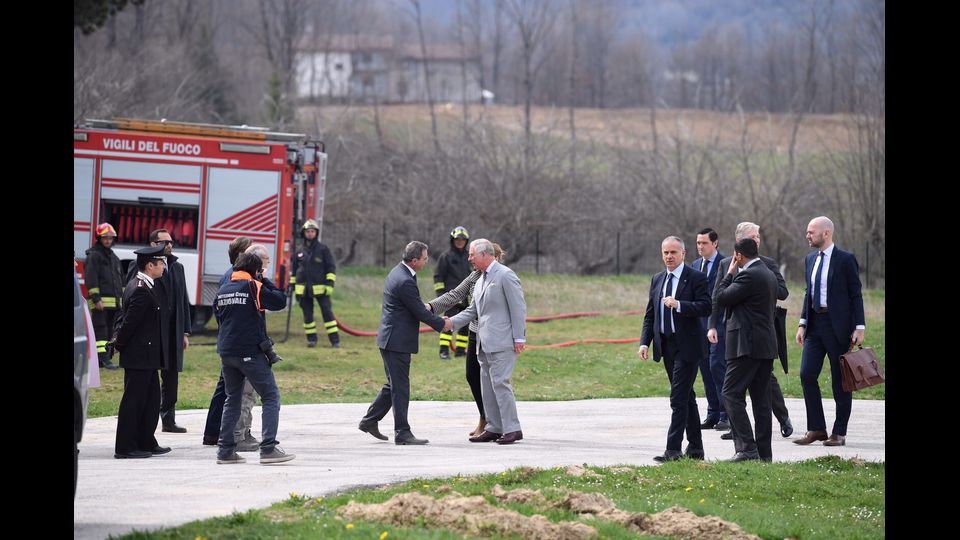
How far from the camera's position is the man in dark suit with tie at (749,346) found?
32.2ft

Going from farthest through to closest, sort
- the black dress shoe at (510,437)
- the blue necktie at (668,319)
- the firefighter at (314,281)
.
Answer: the firefighter at (314,281)
the black dress shoe at (510,437)
the blue necktie at (668,319)

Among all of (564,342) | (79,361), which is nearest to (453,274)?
(564,342)

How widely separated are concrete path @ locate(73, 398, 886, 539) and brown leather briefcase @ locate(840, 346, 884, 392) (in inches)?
24.3

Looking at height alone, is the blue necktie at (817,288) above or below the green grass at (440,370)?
above

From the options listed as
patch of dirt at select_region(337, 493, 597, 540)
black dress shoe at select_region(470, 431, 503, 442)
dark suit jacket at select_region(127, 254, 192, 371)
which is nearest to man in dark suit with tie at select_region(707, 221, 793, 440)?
black dress shoe at select_region(470, 431, 503, 442)

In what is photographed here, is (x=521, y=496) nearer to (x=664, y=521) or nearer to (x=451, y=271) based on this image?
(x=664, y=521)

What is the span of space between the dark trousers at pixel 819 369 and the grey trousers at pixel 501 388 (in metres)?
2.64

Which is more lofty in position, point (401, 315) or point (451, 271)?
point (451, 271)

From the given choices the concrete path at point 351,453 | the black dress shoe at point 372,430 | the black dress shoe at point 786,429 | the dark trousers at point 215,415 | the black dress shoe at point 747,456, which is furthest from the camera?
the black dress shoe at point 786,429

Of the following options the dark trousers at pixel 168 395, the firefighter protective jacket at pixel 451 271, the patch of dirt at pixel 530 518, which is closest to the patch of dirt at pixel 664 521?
the patch of dirt at pixel 530 518

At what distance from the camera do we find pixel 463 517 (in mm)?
7363

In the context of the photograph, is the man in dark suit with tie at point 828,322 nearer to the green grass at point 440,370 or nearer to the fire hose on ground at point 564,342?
the green grass at point 440,370

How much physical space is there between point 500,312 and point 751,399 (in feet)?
7.94
